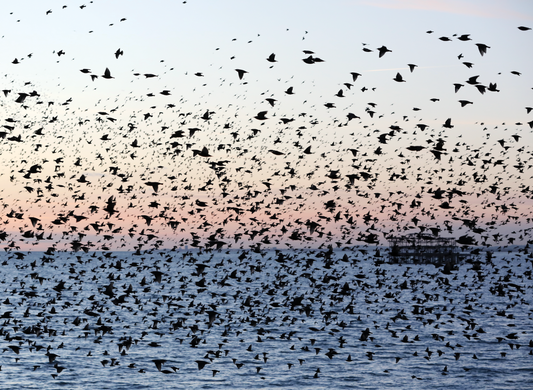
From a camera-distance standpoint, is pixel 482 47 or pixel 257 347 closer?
pixel 482 47

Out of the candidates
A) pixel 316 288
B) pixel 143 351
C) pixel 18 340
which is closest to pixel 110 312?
pixel 18 340

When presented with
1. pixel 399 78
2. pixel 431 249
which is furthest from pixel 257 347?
pixel 431 249

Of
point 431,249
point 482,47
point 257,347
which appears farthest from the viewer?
point 431,249

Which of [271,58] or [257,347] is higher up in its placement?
[271,58]

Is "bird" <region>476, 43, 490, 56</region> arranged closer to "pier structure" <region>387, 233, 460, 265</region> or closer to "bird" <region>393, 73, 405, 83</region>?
"bird" <region>393, 73, 405, 83</region>

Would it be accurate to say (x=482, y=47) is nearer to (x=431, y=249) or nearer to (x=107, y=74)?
(x=107, y=74)

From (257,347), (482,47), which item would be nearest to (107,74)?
(482,47)

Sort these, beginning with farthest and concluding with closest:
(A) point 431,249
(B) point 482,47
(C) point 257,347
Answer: (A) point 431,249, (C) point 257,347, (B) point 482,47

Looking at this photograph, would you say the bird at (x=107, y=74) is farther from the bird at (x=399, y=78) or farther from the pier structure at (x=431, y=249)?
the pier structure at (x=431, y=249)

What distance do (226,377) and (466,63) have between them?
3296 centimetres

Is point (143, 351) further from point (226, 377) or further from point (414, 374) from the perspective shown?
point (414, 374)

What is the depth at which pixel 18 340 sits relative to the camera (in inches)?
2734

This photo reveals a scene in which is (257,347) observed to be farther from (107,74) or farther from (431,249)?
(431,249)

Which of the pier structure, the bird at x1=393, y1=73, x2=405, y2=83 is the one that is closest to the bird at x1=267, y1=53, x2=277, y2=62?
the bird at x1=393, y1=73, x2=405, y2=83
